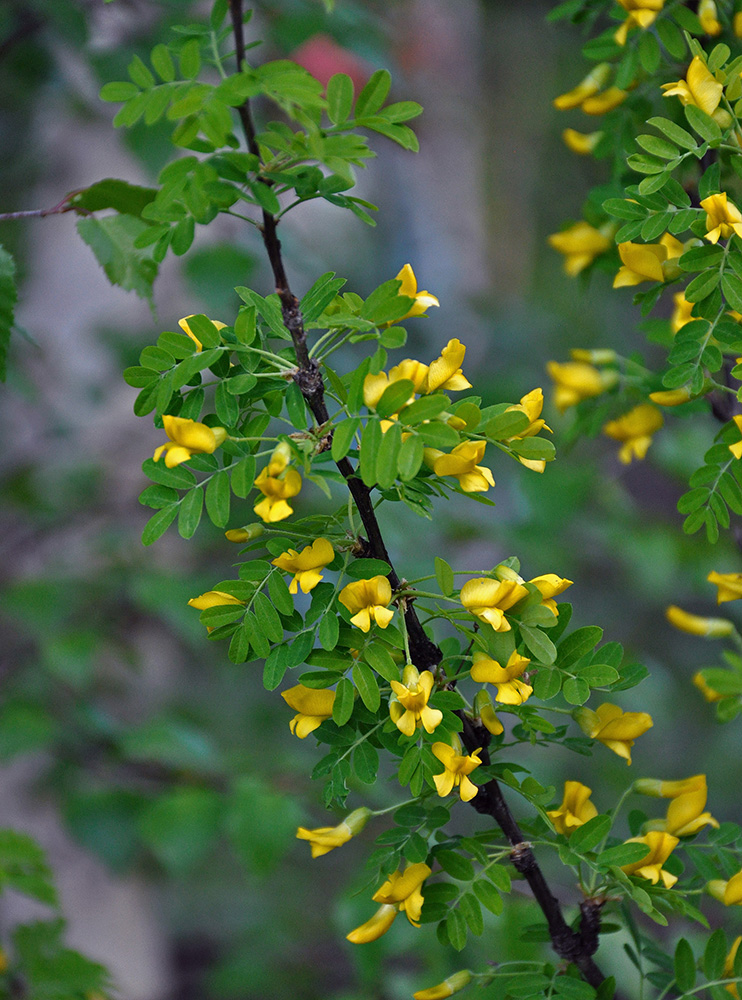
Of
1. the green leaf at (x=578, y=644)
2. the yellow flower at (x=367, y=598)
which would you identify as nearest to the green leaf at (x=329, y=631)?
the yellow flower at (x=367, y=598)

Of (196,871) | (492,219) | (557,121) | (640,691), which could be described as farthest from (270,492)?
(492,219)

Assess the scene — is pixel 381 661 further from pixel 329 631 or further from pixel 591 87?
pixel 591 87

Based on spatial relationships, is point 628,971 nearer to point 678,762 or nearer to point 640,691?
point 640,691

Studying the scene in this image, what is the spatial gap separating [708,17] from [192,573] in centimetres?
101

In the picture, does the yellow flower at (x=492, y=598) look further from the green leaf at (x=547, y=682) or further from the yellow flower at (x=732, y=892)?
the yellow flower at (x=732, y=892)

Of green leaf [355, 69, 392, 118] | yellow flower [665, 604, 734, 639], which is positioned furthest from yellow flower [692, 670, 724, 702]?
green leaf [355, 69, 392, 118]

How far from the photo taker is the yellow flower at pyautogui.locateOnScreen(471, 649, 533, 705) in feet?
1.13

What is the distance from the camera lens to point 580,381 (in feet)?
1.90

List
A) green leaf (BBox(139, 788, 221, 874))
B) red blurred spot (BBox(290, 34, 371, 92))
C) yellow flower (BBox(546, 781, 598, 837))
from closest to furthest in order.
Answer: yellow flower (BBox(546, 781, 598, 837)), green leaf (BBox(139, 788, 221, 874)), red blurred spot (BBox(290, 34, 371, 92))

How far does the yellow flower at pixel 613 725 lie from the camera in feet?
1.30

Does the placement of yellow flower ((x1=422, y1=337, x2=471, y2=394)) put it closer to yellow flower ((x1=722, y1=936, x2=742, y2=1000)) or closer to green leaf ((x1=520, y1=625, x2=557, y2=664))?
green leaf ((x1=520, y1=625, x2=557, y2=664))

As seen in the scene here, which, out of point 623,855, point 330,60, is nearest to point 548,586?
point 623,855

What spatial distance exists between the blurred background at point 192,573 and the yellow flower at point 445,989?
0.05 metres

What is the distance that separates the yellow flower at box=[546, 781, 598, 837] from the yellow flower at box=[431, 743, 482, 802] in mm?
97
